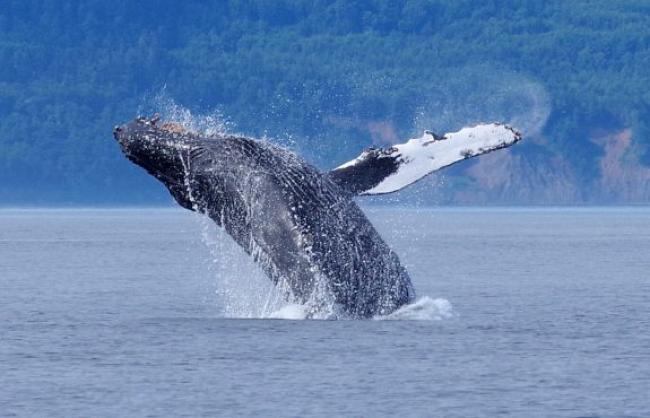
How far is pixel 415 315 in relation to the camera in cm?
2264

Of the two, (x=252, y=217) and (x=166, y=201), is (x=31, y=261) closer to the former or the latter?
(x=252, y=217)

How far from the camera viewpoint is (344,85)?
563 ft

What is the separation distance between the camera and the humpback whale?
20.3 m

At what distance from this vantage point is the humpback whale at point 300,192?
66.6 ft

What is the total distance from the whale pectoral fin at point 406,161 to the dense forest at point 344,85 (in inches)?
4338

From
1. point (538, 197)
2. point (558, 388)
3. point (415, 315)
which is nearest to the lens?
point (558, 388)

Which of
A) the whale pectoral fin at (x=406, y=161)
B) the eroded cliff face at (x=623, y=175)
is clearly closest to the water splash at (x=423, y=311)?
the whale pectoral fin at (x=406, y=161)

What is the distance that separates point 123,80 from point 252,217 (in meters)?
146

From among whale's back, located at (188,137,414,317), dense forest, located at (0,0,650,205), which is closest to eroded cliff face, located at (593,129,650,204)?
dense forest, located at (0,0,650,205)

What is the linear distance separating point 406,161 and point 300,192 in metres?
1.25

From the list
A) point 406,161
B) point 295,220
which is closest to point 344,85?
point 406,161

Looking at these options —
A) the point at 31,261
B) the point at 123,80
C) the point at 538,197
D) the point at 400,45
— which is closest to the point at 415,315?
the point at 31,261

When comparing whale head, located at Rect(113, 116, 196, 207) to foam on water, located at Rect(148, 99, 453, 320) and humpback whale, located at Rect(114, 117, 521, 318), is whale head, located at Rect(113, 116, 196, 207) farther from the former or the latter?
foam on water, located at Rect(148, 99, 453, 320)

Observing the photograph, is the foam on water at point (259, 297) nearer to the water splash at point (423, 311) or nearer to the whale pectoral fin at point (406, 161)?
the water splash at point (423, 311)
